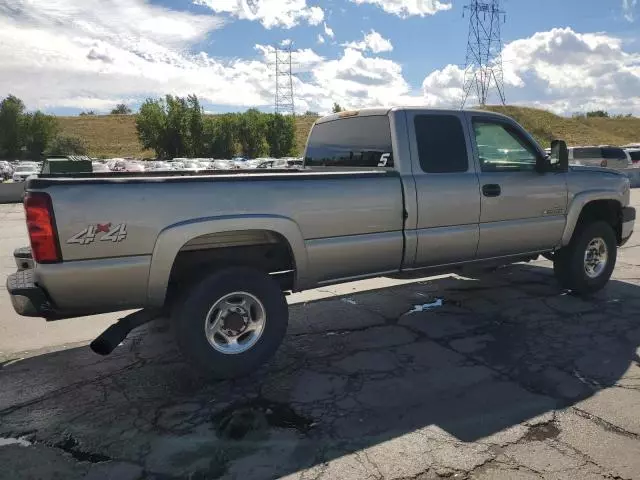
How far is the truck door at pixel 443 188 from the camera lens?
4.64 m

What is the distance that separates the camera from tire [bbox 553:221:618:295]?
19.3 feet

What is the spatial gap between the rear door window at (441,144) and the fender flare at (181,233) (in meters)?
1.56

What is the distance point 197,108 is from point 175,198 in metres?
62.5

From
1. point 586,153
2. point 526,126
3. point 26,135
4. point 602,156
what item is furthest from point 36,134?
point 526,126

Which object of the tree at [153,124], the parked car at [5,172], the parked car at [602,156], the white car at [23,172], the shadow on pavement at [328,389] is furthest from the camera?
the tree at [153,124]

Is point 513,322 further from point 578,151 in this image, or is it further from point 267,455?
point 578,151

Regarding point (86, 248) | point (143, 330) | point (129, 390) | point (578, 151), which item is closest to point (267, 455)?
point (129, 390)

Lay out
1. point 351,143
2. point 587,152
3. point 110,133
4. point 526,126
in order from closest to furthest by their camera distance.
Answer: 1. point 351,143
2. point 587,152
3. point 526,126
4. point 110,133

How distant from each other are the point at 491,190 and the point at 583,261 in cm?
174

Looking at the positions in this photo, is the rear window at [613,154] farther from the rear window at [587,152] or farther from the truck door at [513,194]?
the truck door at [513,194]

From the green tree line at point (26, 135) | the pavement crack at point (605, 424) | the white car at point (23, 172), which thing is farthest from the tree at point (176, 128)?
the pavement crack at point (605, 424)

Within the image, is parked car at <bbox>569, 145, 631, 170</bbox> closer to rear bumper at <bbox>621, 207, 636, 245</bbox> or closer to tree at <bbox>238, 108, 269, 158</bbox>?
rear bumper at <bbox>621, 207, 636, 245</bbox>

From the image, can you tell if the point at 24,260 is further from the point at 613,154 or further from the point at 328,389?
the point at 613,154

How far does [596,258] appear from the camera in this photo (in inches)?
242
